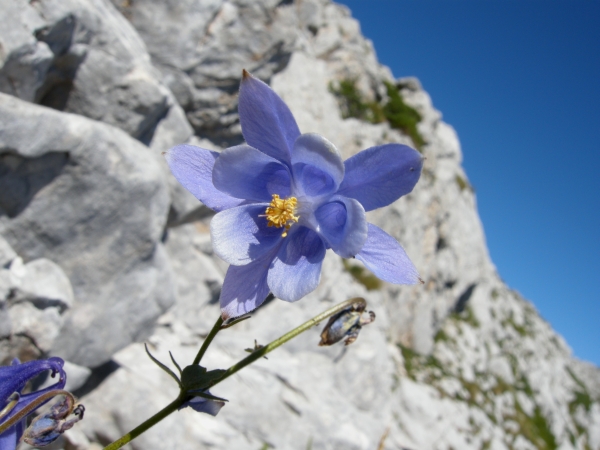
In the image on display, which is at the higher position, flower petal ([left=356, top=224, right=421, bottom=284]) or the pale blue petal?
flower petal ([left=356, top=224, right=421, bottom=284])

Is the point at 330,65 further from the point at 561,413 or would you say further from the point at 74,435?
the point at 561,413

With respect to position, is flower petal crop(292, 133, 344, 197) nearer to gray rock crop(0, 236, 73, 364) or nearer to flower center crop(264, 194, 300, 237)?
flower center crop(264, 194, 300, 237)

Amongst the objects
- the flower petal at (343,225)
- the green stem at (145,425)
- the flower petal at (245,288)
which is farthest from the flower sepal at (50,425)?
the flower petal at (343,225)

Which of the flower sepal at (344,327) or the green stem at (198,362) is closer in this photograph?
the green stem at (198,362)

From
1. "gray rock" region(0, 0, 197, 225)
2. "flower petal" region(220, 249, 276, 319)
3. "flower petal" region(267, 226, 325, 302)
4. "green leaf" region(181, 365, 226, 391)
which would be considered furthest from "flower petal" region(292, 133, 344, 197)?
"gray rock" region(0, 0, 197, 225)

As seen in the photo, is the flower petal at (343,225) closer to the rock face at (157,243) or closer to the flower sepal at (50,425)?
the flower sepal at (50,425)

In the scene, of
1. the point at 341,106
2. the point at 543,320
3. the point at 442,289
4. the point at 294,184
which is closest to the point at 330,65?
the point at 341,106
